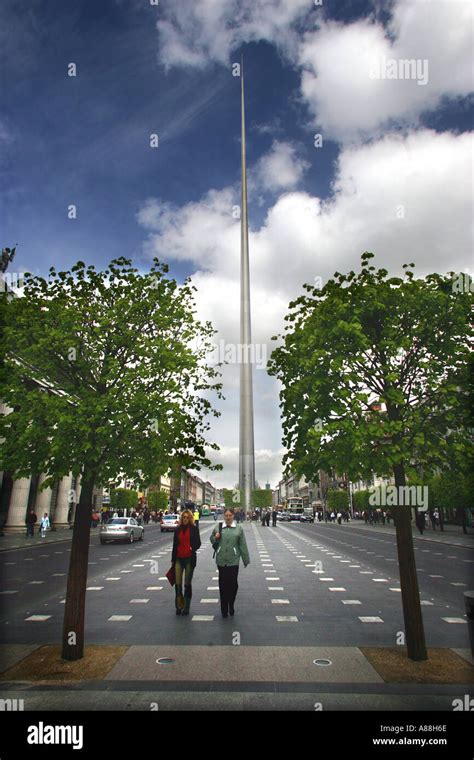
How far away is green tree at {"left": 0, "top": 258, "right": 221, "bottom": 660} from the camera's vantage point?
6898mm

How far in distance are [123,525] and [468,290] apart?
26196 millimetres

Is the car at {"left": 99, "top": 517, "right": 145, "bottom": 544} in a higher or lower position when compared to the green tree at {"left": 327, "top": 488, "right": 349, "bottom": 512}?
lower

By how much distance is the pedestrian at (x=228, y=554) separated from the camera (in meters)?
9.23

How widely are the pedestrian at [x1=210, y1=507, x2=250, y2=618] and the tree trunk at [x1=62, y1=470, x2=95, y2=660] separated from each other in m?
2.66

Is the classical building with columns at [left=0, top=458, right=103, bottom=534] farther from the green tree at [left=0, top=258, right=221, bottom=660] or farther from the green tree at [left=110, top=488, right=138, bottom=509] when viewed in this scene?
the green tree at [left=0, top=258, right=221, bottom=660]

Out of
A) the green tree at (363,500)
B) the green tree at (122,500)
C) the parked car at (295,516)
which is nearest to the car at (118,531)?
the green tree at (363,500)

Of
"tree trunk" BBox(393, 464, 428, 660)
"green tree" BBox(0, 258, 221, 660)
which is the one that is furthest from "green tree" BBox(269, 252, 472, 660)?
"green tree" BBox(0, 258, 221, 660)

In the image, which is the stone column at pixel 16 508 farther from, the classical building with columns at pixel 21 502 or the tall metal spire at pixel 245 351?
the tall metal spire at pixel 245 351

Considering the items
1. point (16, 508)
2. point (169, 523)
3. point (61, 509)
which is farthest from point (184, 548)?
point (61, 509)

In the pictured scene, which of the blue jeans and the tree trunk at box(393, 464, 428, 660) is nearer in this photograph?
the tree trunk at box(393, 464, 428, 660)

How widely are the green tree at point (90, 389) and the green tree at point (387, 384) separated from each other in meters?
1.96

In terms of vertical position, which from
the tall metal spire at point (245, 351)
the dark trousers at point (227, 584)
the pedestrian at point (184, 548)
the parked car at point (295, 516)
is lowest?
the parked car at point (295, 516)
